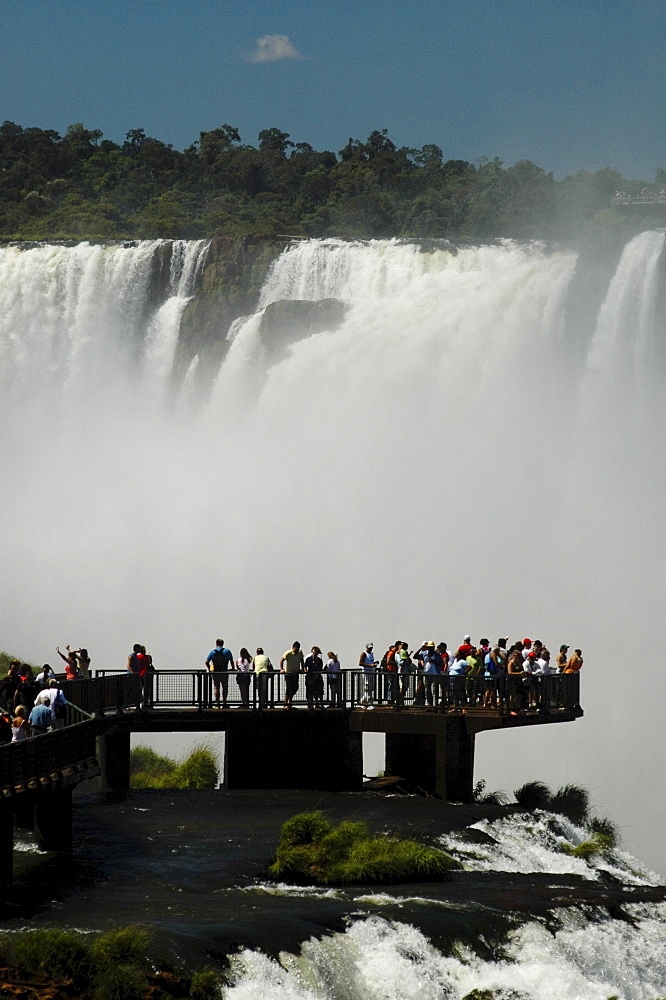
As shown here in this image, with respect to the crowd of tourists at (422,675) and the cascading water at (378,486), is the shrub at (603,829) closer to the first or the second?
the crowd of tourists at (422,675)

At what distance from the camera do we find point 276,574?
57.6 meters

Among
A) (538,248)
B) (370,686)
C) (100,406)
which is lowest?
(370,686)

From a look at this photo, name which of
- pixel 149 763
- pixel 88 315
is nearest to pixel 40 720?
pixel 149 763

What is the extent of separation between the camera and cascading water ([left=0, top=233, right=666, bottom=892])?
5022 centimetres

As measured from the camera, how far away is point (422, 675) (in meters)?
31.7

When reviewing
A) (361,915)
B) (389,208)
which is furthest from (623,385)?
(389,208)

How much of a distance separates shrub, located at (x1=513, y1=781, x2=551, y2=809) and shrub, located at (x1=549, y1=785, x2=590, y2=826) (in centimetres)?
18

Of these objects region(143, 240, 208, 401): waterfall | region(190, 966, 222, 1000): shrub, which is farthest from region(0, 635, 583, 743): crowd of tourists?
region(143, 240, 208, 401): waterfall

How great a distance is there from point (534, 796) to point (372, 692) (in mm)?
4158

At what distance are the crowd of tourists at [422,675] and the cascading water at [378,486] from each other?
942 centimetres

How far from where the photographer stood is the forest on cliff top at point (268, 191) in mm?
107375

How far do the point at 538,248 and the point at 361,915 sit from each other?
4993 centimetres

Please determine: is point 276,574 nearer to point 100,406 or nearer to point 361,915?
point 100,406

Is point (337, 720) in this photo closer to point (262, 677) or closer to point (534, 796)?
point (262, 677)
